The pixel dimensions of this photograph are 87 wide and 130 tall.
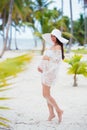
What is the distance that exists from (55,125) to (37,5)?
133ft

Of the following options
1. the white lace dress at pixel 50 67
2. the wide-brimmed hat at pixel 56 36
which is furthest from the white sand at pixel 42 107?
the wide-brimmed hat at pixel 56 36

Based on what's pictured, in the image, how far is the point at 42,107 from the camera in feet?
24.7

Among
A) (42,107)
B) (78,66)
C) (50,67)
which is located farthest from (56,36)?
(78,66)

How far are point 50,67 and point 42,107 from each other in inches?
77.1

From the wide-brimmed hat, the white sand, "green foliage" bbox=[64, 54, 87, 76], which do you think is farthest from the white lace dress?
"green foliage" bbox=[64, 54, 87, 76]

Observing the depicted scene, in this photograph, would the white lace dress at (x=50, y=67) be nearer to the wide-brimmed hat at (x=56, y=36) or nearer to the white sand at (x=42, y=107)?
the wide-brimmed hat at (x=56, y=36)

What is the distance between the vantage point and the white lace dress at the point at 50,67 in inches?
226

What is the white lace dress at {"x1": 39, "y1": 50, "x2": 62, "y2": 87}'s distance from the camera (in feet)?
18.8

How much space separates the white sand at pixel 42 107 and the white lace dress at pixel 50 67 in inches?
15.0

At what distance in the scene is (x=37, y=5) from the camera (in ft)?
150

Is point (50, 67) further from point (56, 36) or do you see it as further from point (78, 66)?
point (78, 66)

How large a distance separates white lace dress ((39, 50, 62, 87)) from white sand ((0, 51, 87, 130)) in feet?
1.25

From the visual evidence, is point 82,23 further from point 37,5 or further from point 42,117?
point 42,117

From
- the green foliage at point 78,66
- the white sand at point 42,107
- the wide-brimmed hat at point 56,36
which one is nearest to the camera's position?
the wide-brimmed hat at point 56,36
